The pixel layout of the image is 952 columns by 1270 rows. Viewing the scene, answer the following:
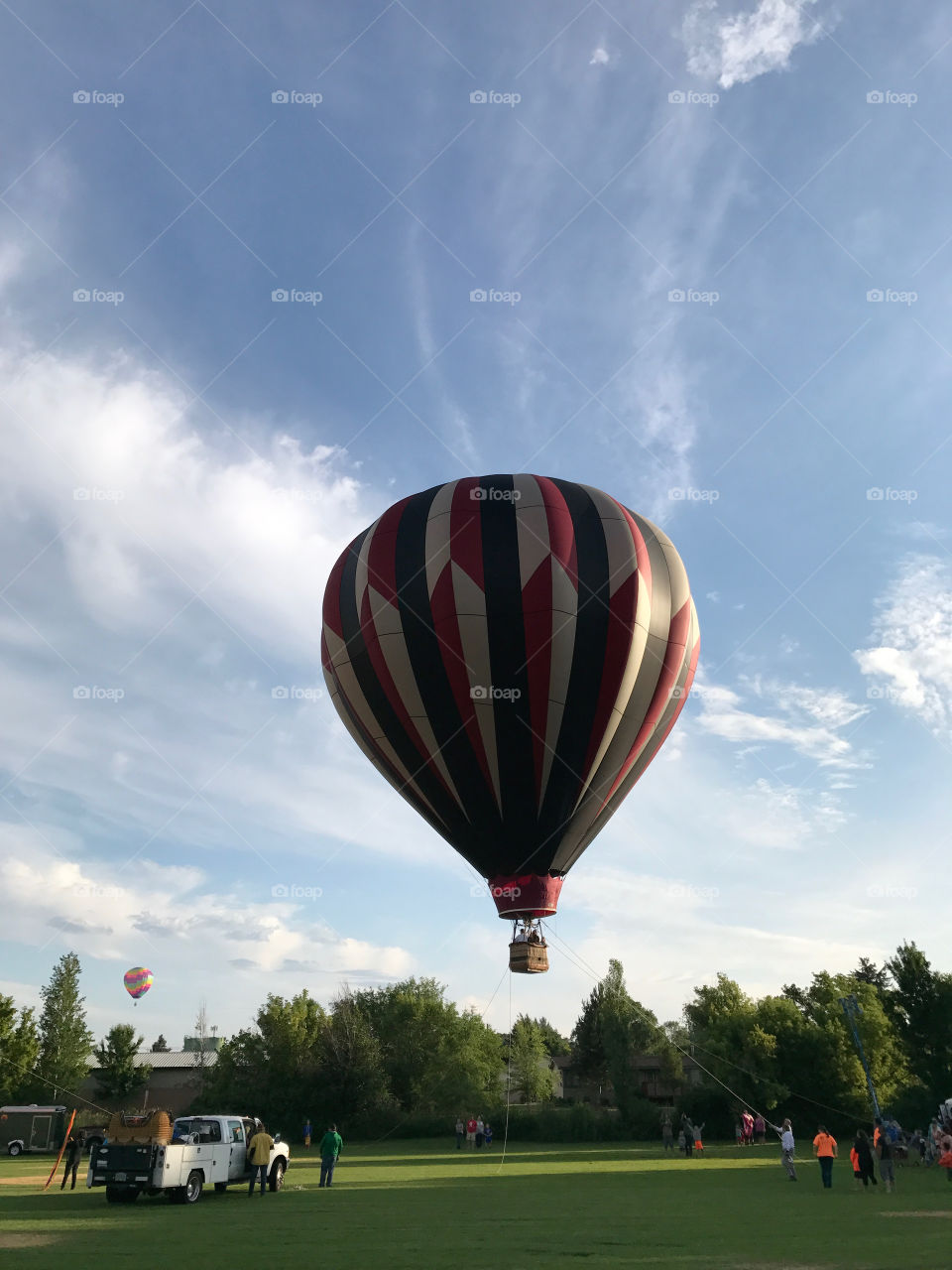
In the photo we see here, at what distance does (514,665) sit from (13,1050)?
4201 cm

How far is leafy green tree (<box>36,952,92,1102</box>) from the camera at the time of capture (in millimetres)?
60469

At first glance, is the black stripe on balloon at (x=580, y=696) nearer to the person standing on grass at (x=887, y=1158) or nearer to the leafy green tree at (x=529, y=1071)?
the person standing on grass at (x=887, y=1158)

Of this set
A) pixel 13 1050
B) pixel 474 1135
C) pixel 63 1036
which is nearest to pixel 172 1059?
pixel 63 1036

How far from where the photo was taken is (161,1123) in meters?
16.8

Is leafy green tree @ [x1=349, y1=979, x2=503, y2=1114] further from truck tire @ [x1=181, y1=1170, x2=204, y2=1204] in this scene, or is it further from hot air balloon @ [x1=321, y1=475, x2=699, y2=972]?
truck tire @ [x1=181, y1=1170, x2=204, y2=1204]

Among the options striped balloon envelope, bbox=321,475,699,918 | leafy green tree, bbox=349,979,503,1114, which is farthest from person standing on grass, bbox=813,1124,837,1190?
leafy green tree, bbox=349,979,503,1114

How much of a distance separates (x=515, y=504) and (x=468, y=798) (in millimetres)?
7871

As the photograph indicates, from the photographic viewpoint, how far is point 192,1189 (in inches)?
688

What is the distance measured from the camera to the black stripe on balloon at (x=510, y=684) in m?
24.2

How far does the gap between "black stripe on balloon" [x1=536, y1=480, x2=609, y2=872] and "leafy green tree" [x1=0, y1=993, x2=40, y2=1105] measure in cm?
3711

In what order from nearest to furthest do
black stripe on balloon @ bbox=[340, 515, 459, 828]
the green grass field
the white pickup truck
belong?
the green grass field
the white pickup truck
black stripe on balloon @ bbox=[340, 515, 459, 828]

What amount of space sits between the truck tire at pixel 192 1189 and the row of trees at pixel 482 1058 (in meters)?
30.5

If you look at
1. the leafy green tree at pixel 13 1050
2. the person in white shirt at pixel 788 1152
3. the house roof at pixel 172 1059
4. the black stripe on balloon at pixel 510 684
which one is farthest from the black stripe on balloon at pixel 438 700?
the house roof at pixel 172 1059

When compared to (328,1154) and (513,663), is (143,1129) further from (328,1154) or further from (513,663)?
(513,663)
